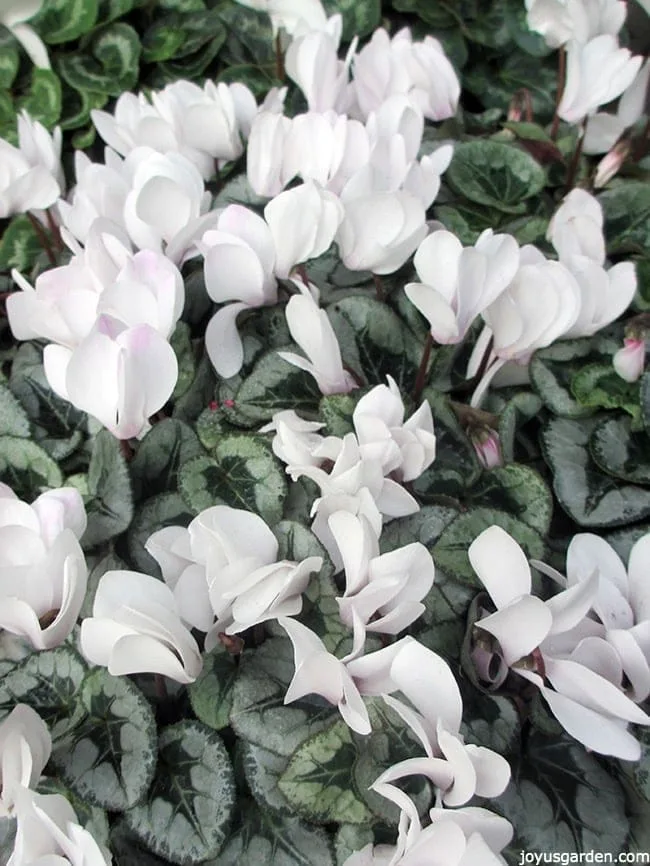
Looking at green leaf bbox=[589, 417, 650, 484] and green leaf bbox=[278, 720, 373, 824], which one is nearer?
green leaf bbox=[278, 720, 373, 824]

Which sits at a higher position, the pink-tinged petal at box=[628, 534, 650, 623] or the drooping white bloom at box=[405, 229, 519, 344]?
the drooping white bloom at box=[405, 229, 519, 344]

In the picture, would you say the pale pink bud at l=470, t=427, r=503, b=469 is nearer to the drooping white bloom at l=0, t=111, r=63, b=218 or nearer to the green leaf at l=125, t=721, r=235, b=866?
the green leaf at l=125, t=721, r=235, b=866

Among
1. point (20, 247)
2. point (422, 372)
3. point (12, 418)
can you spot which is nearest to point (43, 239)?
point (20, 247)

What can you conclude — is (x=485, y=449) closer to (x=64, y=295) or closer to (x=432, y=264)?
(x=432, y=264)

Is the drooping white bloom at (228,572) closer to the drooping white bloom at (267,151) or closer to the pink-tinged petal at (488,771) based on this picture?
the pink-tinged petal at (488,771)

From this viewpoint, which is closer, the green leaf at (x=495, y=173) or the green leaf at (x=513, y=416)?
the green leaf at (x=513, y=416)

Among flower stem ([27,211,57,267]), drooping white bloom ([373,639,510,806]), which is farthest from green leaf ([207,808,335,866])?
flower stem ([27,211,57,267])

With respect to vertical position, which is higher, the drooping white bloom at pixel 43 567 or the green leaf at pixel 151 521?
the drooping white bloom at pixel 43 567

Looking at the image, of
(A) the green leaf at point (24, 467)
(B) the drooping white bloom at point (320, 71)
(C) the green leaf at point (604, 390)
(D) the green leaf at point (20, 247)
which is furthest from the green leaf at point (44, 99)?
(C) the green leaf at point (604, 390)
